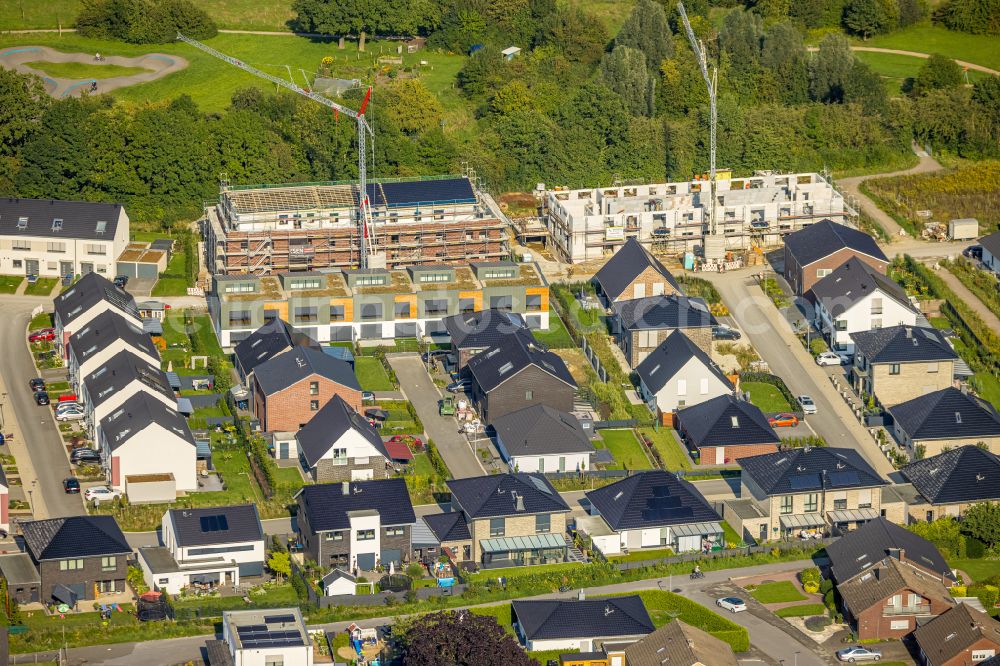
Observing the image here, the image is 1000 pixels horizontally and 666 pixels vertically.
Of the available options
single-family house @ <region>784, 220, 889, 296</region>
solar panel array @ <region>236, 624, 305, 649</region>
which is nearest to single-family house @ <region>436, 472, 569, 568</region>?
solar panel array @ <region>236, 624, 305, 649</region>

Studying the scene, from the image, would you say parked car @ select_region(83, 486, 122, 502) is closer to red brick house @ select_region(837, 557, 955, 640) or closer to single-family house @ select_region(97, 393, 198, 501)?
single-family house @ select_region(97, 393, 198, 501)

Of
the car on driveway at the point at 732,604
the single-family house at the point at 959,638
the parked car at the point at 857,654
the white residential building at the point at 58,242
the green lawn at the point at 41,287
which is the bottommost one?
the parked car at the point at 857,654

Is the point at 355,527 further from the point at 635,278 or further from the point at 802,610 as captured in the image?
the point at 635,278

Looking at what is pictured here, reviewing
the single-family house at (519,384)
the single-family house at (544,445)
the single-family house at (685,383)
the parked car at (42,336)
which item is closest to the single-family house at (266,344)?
the single-family house at (519,384)

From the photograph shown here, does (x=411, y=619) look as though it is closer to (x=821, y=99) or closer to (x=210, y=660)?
(x=210, y=660)

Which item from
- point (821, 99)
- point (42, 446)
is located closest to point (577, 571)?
point (42, 446)

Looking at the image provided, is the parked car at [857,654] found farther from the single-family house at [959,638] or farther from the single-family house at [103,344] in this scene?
the single-family house at [103,344]
